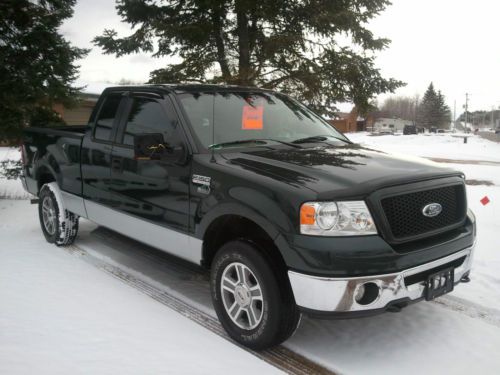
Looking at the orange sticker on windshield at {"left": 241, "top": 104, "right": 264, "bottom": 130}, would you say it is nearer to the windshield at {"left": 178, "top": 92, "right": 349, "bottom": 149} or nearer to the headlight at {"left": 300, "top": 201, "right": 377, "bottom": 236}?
the windshield at {"left": 178, "top": 92, "right": 349, "bottom": 149}

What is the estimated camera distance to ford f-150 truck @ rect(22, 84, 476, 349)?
9.52ft

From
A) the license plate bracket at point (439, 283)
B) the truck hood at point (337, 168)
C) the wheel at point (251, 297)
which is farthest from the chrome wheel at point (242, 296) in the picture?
the license plate bracket at point (439, 283)

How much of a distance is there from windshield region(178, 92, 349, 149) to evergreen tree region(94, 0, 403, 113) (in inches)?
278

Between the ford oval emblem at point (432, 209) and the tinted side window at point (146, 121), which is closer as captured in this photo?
the ford oval emblem at point (432, 209)

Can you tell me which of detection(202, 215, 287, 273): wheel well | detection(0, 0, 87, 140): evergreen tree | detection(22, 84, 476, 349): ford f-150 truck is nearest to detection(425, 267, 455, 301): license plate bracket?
detection(22, 84, 476, 349): ford f-150 truck

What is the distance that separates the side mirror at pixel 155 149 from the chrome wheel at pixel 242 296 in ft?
3.31

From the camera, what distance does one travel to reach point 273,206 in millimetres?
3037

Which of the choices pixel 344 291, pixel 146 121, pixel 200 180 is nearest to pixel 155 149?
pixel 200 180

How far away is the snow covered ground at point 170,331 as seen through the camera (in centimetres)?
312

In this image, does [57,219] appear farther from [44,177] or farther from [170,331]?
[170,331]

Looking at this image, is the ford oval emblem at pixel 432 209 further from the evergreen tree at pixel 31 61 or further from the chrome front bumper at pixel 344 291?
the evergreen tree at pixel 31 61

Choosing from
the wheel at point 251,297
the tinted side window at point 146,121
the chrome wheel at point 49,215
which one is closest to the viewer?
the wheel at point 251,297

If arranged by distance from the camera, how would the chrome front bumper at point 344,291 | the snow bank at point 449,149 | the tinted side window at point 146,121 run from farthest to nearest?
the snow bank at point 449,149 → the tinted side window at point 146,121 → the chrome front bumper at point 344,291

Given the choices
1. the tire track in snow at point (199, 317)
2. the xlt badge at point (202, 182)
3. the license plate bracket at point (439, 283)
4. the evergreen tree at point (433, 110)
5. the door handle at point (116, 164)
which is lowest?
the tire track in snow at point (199, 317)
